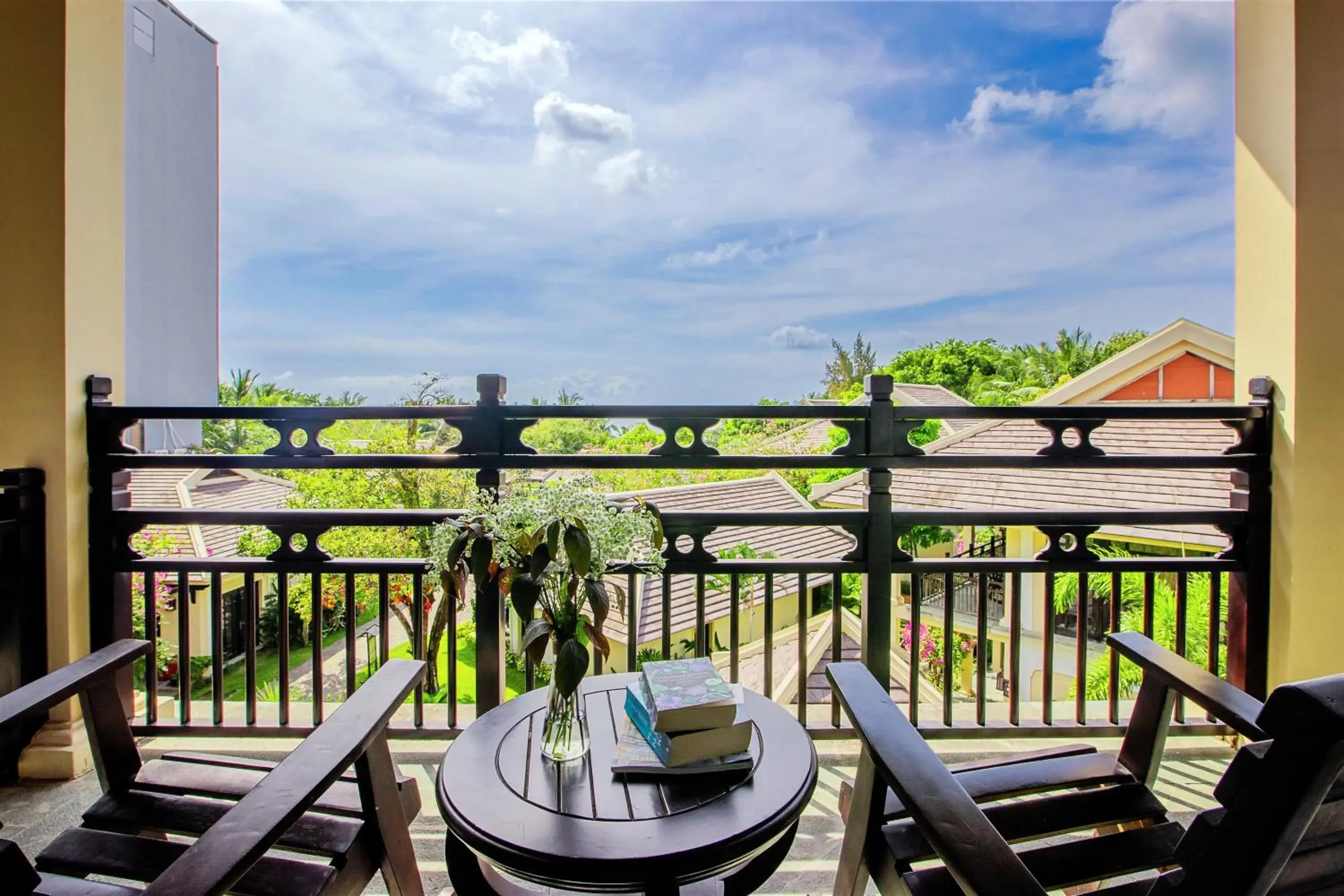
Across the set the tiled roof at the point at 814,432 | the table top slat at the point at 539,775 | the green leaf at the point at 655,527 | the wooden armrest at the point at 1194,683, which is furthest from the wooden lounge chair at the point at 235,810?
the tiled roof at the point at 814,432

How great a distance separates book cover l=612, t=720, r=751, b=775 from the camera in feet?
3.56

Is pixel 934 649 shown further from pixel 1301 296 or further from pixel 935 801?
pixel 935 801

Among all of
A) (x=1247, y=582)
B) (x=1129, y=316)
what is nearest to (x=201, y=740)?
(x=1247, y=582)

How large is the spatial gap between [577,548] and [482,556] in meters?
0.18

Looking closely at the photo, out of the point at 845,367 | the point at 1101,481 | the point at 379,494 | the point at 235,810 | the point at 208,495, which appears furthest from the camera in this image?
the point at 845,367

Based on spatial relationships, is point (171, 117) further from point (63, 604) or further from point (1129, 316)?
point (1129, 316)

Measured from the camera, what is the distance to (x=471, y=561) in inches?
43.4

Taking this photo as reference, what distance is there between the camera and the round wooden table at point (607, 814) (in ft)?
3.01

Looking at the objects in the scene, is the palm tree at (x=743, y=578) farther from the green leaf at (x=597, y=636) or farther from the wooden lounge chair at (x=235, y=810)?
the wooden lounge chair at (x=235, y=810)

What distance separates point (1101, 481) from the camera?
3.88m

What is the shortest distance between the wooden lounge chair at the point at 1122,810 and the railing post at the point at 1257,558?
105cm

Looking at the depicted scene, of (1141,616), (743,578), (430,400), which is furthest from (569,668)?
(1141,616)

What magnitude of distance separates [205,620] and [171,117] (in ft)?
17.5

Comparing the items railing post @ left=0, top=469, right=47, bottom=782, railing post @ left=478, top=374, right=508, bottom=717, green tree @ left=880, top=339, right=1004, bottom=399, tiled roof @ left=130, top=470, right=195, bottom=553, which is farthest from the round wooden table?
green tree @ left=880, top=339, right=1004, bottom=399
